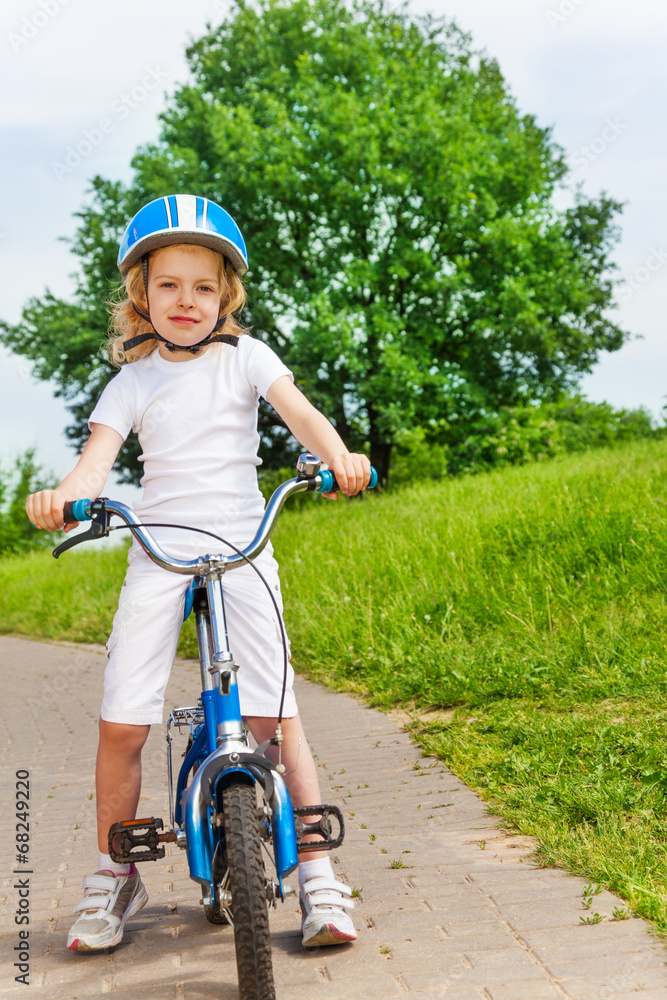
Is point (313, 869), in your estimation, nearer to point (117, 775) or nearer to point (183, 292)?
point (117, 775)

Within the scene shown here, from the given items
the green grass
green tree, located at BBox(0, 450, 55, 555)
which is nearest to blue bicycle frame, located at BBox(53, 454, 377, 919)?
the green grass

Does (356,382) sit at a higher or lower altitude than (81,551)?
higher

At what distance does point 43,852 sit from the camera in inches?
150

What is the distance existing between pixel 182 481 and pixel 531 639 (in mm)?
3677

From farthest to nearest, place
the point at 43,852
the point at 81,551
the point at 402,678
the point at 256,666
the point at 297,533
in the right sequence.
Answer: the point at 81,551
the point at 297,533
the point at 402,678
the point at 43,852
the point at 256,666

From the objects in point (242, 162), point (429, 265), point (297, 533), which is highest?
point (242, 162)

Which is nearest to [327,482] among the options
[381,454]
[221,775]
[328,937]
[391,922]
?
[221,775]

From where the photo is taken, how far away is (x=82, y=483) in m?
2.57

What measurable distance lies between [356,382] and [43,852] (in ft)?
52.1

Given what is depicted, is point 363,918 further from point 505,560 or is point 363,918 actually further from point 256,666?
point 505,560

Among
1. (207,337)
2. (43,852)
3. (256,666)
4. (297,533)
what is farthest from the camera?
(297,533)

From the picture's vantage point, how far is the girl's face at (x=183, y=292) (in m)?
2.68

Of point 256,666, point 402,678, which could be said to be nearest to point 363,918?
point 256,666

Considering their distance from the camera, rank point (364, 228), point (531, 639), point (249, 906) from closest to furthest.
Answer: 1. point (249, 906)
2. point (531, 639)
3. point (364, 228)
